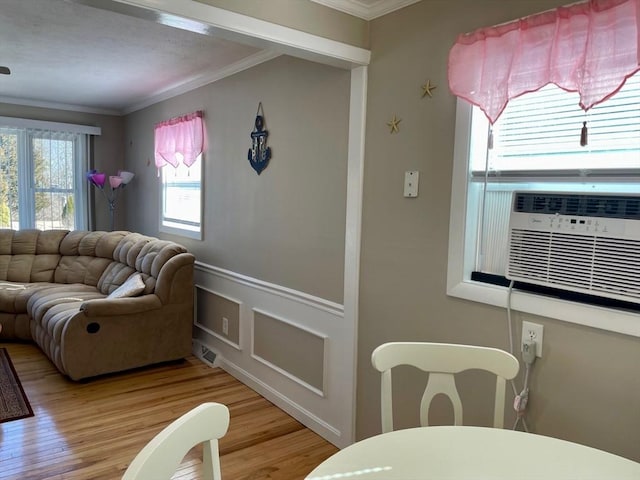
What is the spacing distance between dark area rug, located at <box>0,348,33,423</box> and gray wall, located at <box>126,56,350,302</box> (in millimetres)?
Result: 1561

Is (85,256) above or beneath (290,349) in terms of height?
above

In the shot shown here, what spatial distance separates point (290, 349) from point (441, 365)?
1.58m

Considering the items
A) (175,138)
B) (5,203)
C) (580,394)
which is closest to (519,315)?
(580,394)

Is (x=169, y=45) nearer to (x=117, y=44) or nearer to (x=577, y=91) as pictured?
(x=117, y=44)

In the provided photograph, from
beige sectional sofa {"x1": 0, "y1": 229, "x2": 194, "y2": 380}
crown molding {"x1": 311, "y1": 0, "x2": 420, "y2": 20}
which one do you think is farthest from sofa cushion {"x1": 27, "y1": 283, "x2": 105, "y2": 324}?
crown molding {"x1": 311, "y1": 0, "x2": 420, "y2": 20}

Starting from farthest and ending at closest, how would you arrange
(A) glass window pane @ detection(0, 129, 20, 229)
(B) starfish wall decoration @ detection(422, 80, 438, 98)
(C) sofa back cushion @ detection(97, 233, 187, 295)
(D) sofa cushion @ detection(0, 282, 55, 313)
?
(A) glass window pane @ detection(0, 129, 20, 229) < (D) sofa cushion @ detection(0, 282, 55, 313) < (C) sofa back cushion @ detection(97, 233, 187, 295) < (B) starfish wall decoration @ detection(422, 80, 438, 98)

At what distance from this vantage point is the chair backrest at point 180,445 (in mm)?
795

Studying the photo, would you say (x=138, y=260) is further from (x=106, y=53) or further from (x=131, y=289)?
(x=106, y=53)

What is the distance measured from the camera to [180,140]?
4.12 metres

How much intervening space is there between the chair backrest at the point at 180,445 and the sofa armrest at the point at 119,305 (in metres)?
2.68

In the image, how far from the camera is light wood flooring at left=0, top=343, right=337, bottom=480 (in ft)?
7.75

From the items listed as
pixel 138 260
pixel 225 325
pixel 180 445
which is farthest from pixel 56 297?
pixel 180 445

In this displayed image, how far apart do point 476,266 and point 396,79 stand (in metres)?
0.94

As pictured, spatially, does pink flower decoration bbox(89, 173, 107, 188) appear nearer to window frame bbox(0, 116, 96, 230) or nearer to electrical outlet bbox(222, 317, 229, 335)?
window frame bbox(0, 116, 96, 230)
